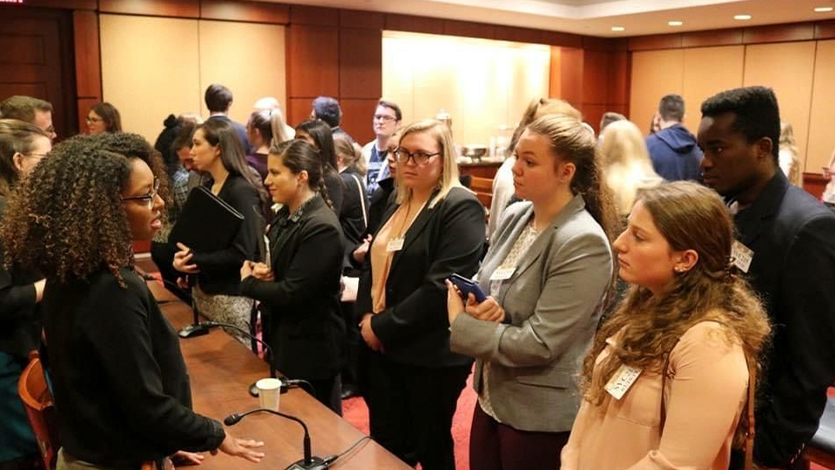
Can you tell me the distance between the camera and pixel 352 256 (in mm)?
3664

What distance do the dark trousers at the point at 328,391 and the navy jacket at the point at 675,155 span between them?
3.21 m

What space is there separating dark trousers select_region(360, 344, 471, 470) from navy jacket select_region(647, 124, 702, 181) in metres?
3.20

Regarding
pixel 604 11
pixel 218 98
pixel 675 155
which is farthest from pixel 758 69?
pixel 218 98

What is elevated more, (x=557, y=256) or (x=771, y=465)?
(x=557, y=256)

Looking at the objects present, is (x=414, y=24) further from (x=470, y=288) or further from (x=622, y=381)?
(x=622, y=381)

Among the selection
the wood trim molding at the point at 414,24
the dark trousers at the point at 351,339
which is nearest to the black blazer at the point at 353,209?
the dark trousers at the point at 351,339

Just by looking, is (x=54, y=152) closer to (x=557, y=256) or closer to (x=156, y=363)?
(x=156, y=363)

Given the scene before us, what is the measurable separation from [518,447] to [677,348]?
0.66 m

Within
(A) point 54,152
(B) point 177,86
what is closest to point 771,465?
(A) point 54,152

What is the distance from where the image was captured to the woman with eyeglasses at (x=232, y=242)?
9.52ft

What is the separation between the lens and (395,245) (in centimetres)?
243

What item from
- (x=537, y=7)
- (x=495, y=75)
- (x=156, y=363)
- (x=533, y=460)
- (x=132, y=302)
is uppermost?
(x=537, y=7)

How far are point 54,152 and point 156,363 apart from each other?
0.47 meters

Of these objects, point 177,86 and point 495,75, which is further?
point 495,75
